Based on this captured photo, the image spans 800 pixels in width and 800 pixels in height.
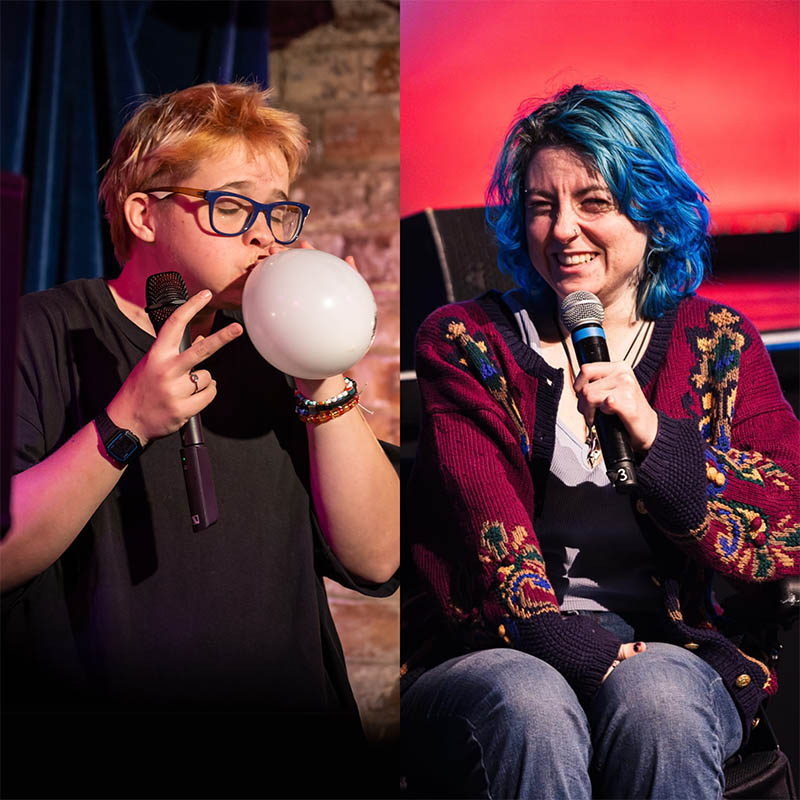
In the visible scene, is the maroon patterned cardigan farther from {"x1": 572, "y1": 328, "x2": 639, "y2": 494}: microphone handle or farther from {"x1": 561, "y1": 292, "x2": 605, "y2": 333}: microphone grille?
{"x1": 561, "y1": 292, "x2": 605, "y2": 333}: microphone grille

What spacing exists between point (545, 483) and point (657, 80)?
2.55 ft

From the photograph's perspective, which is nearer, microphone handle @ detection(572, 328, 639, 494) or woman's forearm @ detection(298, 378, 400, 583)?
microphone handle @ detection(572, 328, 639, 494)

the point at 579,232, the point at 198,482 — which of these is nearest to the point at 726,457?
the point at 579,232

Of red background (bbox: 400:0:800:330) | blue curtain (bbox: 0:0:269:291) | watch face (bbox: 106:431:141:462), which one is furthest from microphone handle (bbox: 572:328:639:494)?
blue curtain (bbox: 0:0:269:291)

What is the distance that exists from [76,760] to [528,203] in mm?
1309

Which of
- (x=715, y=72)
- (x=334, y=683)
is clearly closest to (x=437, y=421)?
(x=334, y=683)

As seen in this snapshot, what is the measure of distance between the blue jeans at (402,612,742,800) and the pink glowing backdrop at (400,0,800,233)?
83cm

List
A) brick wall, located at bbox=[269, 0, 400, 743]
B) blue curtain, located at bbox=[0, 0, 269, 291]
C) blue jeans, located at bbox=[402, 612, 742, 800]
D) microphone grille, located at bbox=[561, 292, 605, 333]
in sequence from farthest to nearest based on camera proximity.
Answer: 1. brick wall, located at bbox=[269, 0, 400, 743]
2. blue curtain, located at bbox=[0, 0, 269, 291]
3. microphone grille, located at bbox=[561, 292, 605, 333]
4. blue jeans, located at bbox=[402, 612, 742, 800]

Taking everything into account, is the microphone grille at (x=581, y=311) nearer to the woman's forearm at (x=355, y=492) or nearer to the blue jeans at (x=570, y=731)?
the woman's forearm at (x=355, y=492)

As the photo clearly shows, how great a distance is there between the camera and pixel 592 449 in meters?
1.51

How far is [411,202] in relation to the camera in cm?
174

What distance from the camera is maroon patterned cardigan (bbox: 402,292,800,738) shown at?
1.34m

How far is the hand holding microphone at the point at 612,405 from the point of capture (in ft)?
4.07

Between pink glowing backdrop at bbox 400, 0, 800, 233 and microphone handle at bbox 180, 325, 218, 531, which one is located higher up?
pink glowing backdrop at bbox 400, 0, 800, 233
